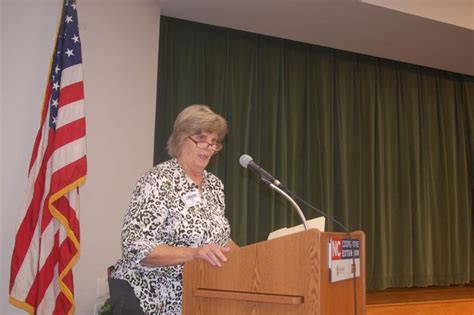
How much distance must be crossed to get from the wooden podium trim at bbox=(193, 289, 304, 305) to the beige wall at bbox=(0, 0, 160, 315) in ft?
6.50

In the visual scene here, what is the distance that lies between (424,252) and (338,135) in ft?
5.85

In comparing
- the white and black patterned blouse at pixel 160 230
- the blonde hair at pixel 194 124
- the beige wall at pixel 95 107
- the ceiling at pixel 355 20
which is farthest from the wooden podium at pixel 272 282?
the ceiling at pixel 355 20

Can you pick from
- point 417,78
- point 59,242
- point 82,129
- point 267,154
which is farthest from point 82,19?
point 417,78

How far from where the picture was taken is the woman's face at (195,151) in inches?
86.7

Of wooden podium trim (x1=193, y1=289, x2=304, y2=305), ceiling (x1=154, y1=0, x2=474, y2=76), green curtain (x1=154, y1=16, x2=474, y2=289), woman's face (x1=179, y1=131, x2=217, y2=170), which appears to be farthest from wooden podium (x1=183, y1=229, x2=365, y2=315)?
ceiling (x1=154, y1=0, x2=474, y2=76)

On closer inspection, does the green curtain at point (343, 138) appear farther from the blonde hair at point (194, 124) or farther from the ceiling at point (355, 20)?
the blonde hair at point (194, 124)

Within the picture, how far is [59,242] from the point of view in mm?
3008

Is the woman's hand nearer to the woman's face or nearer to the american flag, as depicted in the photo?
the woman's face

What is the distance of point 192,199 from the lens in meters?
2.12

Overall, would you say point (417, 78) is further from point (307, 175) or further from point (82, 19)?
point (82, 19)

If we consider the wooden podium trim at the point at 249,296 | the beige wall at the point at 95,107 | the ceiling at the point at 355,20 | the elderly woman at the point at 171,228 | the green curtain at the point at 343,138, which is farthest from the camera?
the green curtain at the point at 343,138

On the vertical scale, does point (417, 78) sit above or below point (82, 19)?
above

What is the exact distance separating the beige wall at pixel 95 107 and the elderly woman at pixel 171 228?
1.57 meters

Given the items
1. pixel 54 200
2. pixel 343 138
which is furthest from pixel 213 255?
pixel 343 138
